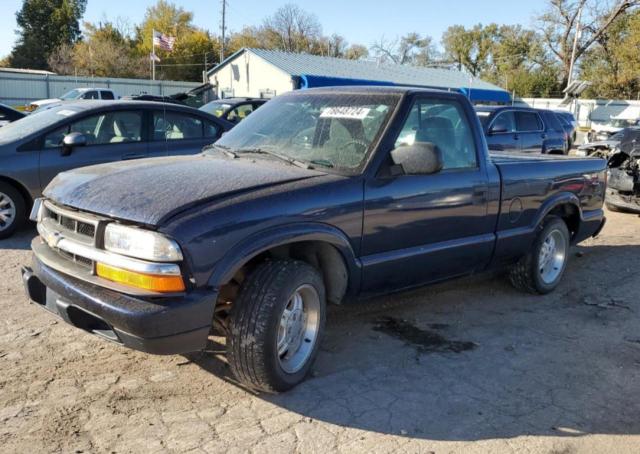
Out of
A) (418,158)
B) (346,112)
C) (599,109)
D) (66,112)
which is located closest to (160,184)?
(346,112)

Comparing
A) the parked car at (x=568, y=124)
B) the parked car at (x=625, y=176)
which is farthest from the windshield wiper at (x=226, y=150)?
the parked car at (x=568, y=124)

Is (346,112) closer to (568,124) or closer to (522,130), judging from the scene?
(522,130)

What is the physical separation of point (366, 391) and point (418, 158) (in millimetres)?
1502

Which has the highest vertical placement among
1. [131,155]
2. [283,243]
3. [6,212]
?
[131,155]

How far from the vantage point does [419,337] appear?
4.31 meters

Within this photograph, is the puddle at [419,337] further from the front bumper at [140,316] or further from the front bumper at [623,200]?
the front bumper at [623,200]

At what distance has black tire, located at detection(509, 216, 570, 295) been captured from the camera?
205 inches

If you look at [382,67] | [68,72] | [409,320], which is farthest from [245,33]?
[409,320]

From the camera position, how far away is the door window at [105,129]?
6.58 metres

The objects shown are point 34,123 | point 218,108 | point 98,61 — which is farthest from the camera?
point 98,61

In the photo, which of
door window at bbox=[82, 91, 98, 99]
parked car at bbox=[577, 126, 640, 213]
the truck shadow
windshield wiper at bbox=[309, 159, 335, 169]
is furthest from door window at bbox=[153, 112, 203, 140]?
door window at bbox=[82, 91, 98, 99]

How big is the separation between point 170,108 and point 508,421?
584 cm

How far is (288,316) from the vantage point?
3.38 m

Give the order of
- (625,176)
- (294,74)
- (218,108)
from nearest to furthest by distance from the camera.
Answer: (625,176) < (218,108) < (294,74)
